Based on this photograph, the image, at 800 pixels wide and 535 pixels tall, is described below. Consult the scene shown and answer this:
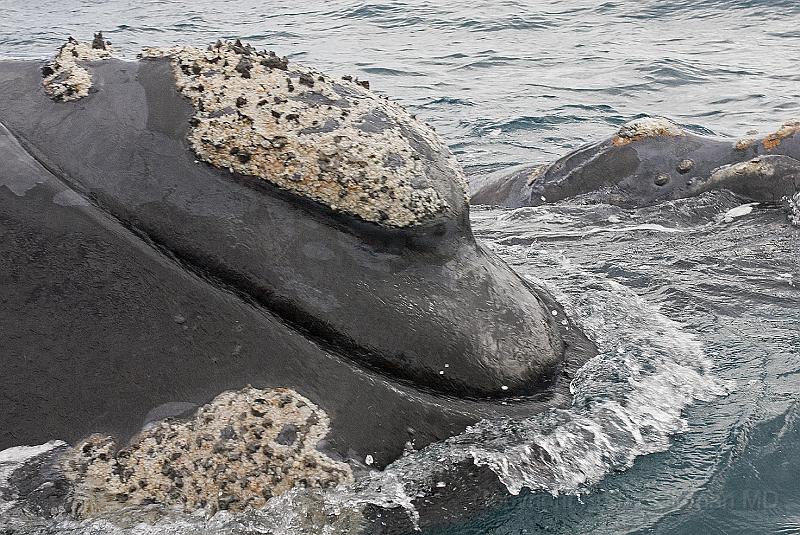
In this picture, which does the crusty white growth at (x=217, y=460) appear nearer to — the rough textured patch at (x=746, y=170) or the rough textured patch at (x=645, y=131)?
the rough textured patch at (x=746, y=170)

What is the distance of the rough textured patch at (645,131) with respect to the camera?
7656mm

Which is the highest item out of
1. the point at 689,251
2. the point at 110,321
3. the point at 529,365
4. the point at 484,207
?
the point at 110,321

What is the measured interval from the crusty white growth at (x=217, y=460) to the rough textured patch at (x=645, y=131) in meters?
4.83

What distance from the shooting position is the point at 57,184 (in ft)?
11.7

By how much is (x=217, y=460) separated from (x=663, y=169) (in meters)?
4.93

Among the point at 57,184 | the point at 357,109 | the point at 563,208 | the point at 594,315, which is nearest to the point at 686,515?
the point at 594,315

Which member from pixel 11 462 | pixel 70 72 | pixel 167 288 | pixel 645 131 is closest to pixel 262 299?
pixel 167 288

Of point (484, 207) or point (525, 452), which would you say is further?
point (484, 207)

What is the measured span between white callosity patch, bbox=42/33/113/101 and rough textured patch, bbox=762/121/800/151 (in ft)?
15.9

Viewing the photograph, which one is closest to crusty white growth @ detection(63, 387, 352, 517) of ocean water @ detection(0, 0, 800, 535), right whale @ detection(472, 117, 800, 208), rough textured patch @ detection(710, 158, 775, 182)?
ocean water @ detection(0, 0, 800, 535)

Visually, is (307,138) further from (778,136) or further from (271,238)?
(778,136)

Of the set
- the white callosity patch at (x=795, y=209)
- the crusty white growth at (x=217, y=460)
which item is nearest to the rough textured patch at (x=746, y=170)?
the white callosity patch at (x=795, y=209)

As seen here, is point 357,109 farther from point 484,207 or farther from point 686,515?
point 484,207

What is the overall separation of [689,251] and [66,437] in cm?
413
